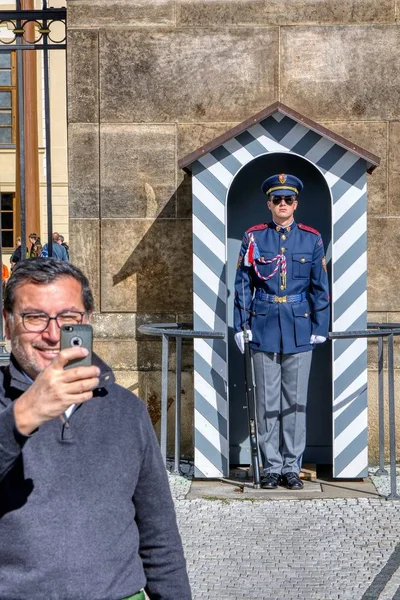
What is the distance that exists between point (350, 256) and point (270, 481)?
142cm

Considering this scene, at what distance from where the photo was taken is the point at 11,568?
8.24 ft

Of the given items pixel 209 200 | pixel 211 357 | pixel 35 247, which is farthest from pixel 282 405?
pixel 35 247

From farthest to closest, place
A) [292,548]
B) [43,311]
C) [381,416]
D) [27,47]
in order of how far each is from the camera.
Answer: [27,47]
[381,416]
[292,548]
[43,311]

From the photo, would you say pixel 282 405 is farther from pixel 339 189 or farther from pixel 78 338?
pixel 78 338

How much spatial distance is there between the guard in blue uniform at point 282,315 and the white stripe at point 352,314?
0.12 m

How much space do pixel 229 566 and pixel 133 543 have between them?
285 cm

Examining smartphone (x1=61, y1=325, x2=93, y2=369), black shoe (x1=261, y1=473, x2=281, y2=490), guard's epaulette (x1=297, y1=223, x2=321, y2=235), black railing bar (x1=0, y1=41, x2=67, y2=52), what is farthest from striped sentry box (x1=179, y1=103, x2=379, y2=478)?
smartphone (x1=61, y1=325, x2=93, y2=369)

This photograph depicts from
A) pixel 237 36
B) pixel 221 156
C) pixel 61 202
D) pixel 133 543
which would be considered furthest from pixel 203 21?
pixel 61 202

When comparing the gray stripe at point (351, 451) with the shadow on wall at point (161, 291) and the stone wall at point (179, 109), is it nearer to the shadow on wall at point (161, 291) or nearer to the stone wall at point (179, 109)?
the stone wall at point (179, 109)

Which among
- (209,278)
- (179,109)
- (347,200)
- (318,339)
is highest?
(179,109)

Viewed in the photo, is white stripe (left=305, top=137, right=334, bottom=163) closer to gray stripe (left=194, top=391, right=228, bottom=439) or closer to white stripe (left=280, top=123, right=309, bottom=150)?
white stripe (left=280, top=123, right=309, bottom=150)

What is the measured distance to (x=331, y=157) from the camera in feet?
22.9

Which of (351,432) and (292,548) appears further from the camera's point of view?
(351,432)

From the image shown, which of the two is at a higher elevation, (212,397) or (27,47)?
(27,47)
